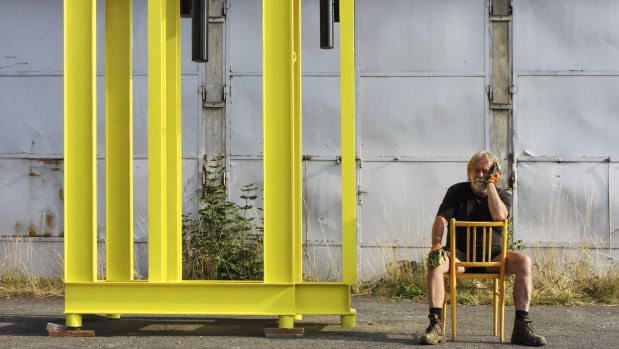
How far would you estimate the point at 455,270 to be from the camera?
564 cm

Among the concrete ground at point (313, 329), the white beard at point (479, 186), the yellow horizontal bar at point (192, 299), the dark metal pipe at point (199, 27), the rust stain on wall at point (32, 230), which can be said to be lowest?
the concrete ground at point (313, 329)

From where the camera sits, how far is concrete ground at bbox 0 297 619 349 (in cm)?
554

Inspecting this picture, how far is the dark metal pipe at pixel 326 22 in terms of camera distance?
645 centimetres

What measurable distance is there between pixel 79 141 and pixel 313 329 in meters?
2.32

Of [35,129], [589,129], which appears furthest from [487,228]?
[35,129]

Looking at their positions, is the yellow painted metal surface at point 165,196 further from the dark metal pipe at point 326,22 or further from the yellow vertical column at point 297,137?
the yellow vertical column at point 297,137

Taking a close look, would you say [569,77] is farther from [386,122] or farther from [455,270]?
[455,270]

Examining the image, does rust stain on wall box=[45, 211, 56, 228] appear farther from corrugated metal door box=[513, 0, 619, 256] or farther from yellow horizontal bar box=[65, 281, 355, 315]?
corrugated metal door box=[513, 0, 619, 256]

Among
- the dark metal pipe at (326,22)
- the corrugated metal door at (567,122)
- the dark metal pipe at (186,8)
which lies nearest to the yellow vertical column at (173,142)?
the dark metal pipe at (186,8)

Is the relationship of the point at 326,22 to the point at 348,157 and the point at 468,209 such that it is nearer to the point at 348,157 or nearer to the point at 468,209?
the point at 348,157

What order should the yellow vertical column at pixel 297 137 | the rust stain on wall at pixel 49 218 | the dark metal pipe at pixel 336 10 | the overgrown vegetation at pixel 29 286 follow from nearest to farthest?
the yellow vertical column at pixel 297 137
the dark metal pipe at pixel 336 10
the overgrown vegetation at pixel 29 286
the rust stain on wall at pixel 49 218

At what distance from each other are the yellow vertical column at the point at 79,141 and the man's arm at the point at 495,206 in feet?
9.67

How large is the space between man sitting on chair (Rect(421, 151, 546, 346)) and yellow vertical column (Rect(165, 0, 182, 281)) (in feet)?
6.87

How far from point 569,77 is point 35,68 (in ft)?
21.4
